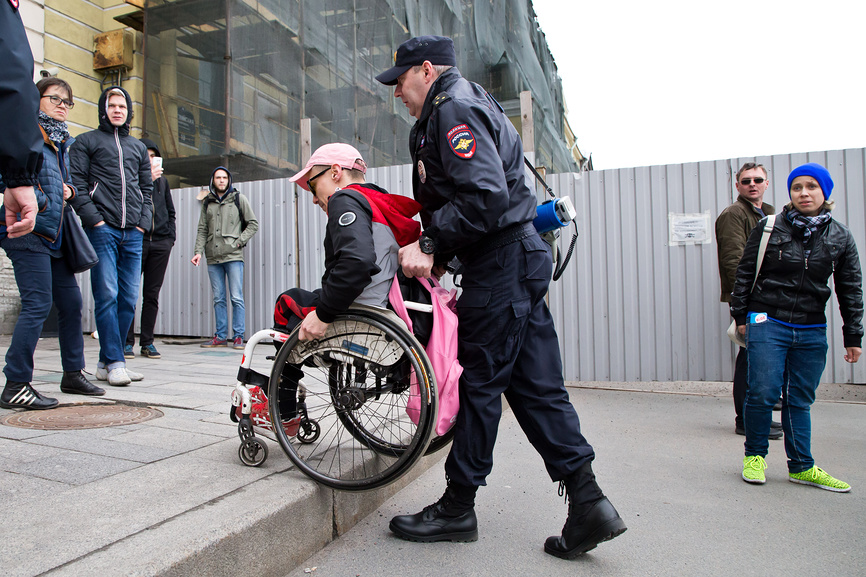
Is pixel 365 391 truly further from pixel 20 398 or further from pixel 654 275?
pixel 654 275

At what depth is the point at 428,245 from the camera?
2111mm

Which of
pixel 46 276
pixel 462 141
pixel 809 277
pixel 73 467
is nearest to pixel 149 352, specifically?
pixel 46 276

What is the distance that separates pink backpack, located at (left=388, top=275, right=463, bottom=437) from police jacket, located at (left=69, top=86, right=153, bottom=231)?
3.10m

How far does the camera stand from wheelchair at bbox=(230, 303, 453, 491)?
2.12 metres

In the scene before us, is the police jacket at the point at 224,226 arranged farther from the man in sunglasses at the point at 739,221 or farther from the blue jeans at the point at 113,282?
the man in sunglasses at the point at 739,221

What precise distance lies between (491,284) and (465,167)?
415mm

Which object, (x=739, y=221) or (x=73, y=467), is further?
(x=739, y=221)

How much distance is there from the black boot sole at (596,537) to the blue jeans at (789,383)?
1.42 metres

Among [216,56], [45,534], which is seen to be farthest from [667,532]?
[216,56]

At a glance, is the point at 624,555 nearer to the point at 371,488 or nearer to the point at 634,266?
the point at 371,488

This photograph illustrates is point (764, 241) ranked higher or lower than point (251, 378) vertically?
higher

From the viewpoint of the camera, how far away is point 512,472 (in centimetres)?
316

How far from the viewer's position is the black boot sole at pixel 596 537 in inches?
80.4

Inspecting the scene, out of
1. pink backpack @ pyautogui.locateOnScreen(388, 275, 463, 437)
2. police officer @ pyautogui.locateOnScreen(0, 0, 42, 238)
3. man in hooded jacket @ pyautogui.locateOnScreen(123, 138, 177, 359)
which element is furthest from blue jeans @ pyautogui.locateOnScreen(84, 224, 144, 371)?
pink backpack @ pyautogui.locateOnScreen(388, 275, 463, 437)
